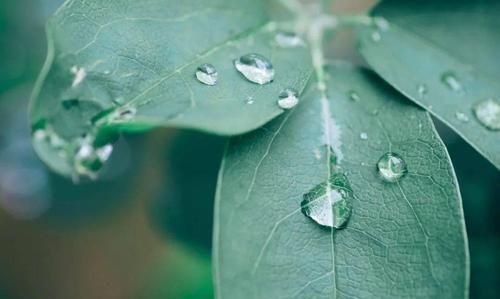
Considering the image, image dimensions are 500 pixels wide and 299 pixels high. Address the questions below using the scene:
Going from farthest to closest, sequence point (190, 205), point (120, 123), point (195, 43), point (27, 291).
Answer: point (27, 291) < point (190, 205) < point (195, 43) < point (120, 123)

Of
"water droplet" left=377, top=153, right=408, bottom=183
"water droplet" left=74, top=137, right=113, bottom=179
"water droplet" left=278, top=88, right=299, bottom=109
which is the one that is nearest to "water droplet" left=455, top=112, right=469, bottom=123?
"water droplet" left=377, top=153, right=408, bottom=183

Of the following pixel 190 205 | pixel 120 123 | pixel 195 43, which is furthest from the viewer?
pixel 190 205

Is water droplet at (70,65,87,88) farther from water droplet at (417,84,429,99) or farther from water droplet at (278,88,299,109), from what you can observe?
water droplet at (417,84,429,99)

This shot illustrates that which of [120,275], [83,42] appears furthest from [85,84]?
[120,275]

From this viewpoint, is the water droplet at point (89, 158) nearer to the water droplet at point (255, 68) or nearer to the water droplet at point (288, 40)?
the water droplet at point (255, 68)

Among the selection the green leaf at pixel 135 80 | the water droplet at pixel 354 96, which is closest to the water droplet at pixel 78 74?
the green leaf at pixel 135 80

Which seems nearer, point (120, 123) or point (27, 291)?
point (120, 123)

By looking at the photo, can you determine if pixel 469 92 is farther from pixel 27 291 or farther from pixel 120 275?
pixel 27 291
